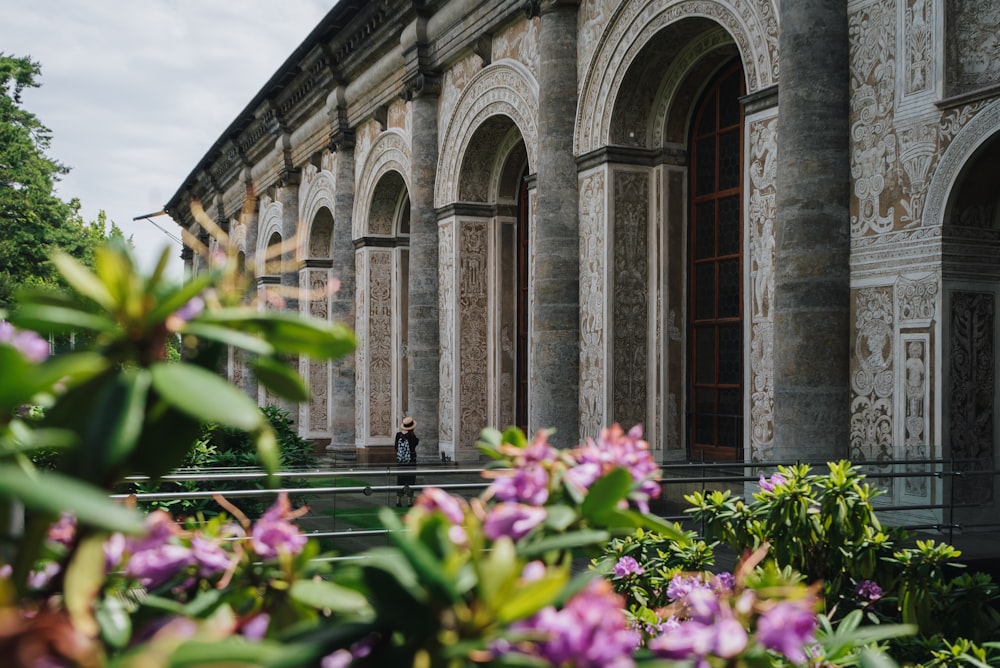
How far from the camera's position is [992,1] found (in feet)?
25.3

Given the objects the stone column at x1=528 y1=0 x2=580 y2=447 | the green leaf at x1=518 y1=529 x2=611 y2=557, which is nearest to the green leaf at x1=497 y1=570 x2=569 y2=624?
the green leaf at x1=518 y1=529 x2=611 y2=557

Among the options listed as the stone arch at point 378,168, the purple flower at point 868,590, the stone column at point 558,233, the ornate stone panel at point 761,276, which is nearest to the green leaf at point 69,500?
the purple flower at point 868,590

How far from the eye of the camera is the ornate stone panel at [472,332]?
17.6 meters

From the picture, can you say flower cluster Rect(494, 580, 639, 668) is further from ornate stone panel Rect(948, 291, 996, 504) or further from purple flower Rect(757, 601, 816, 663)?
ornate stone panel Rect(948, 291, 996, 504)

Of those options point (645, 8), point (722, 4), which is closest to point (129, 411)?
point (722, 4)

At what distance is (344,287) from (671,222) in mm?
11458

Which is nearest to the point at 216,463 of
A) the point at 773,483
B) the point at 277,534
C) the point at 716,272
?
the point at 716,272

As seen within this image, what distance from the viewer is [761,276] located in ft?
33.7

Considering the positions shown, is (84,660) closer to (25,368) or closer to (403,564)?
(25,368)

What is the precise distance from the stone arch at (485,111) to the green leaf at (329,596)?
13.4 metres

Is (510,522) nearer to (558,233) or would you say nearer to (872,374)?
(872,374)

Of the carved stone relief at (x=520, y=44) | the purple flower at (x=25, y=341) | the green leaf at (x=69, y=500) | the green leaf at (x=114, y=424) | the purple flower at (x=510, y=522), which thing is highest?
the carved stone relief at (x=520, y=44)

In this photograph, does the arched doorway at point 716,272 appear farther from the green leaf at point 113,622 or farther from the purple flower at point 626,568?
the green leaf at point 113,622

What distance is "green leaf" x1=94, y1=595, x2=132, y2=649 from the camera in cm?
122
